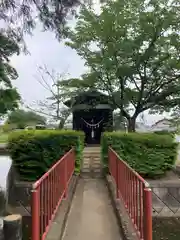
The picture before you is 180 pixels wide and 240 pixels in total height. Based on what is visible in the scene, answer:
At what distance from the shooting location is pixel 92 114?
17453 millimetres

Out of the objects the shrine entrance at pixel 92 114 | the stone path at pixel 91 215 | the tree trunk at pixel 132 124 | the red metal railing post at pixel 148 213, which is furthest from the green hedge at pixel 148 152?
the shrine entrance at pixel 92 114

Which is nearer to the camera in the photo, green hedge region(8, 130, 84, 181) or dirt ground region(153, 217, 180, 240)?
dirt ground region(153, 217, 180, 240)

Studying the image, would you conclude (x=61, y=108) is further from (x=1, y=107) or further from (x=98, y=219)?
(x=98, y=219)

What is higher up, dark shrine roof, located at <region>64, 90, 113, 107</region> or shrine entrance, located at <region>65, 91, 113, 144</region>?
dark shrine roof, located at <region>64, 90, 113, 107</region>

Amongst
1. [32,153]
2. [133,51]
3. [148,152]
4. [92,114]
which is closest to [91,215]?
[32,153]

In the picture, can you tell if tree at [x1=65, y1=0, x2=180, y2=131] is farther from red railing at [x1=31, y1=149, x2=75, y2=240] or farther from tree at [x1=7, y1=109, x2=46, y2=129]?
red railing at [x1=31, y1=149, x2=75, y2=240]

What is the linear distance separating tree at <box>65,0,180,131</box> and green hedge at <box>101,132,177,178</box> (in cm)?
714

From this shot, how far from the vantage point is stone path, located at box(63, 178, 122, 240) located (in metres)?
4.10

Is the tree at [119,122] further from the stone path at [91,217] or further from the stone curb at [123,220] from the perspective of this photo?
the stone curb at [123,220]

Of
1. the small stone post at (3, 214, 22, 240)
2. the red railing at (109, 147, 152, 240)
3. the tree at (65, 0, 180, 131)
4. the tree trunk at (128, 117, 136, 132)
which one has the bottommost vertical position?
the small stone post at (3, 214, 22, 240)

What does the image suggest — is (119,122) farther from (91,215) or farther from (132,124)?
(91,215)

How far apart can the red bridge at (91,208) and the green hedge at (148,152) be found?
34.3 inches

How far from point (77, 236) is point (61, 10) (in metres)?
4.16

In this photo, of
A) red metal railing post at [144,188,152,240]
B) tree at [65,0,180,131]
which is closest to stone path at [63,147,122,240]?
red metal railing post at [144,188,152,240]
